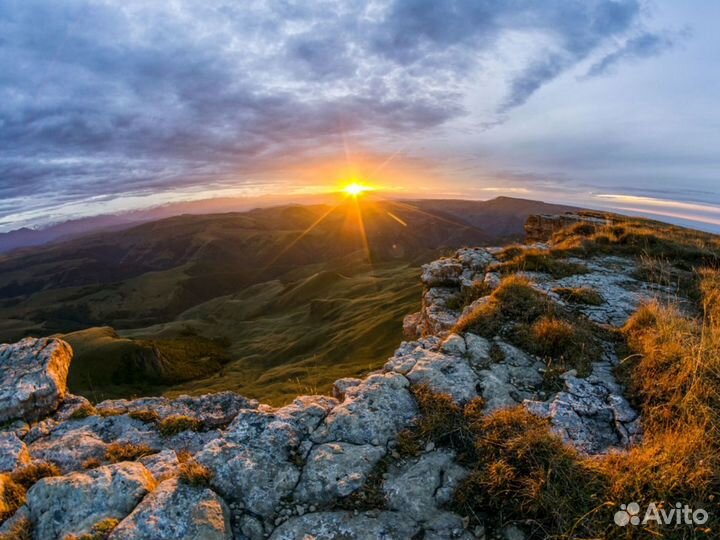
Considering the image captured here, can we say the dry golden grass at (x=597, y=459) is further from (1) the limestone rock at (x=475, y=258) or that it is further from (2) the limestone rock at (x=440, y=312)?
(1) the limestone rock at (x=475, y=258)

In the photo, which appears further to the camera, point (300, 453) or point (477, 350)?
point (477, 350)

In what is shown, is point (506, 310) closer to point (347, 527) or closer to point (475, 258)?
point (347, 527)

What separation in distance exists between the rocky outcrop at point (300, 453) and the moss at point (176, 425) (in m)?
0.04

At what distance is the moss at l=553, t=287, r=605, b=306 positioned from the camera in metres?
12.0

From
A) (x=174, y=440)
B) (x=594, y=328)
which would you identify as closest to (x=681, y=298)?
(x=594, y=328)

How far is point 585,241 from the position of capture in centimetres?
2083

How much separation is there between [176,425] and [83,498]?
4263 millimetres

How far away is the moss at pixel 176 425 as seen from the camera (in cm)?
985

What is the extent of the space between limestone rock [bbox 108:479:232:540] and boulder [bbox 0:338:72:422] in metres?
8.46

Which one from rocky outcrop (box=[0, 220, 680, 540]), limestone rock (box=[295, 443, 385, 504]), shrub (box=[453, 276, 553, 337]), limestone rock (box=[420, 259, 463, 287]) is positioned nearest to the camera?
rocky outcrop (box=[0, 220, 680, 540])

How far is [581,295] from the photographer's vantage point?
483 inches

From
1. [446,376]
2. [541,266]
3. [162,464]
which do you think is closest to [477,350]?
[446,376]

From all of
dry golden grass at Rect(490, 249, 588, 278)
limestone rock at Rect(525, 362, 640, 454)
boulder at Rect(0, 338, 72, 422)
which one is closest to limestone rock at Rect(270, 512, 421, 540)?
limestone rock at Rect(525, 362, 640, 454)
